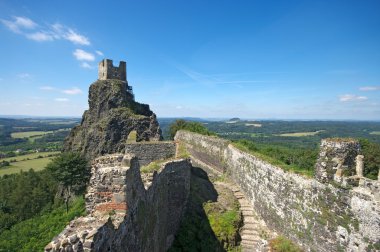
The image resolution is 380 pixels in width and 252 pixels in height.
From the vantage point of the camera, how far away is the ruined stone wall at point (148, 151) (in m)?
20.8

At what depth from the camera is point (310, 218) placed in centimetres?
969

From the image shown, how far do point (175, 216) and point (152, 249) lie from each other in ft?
13.5

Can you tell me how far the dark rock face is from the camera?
3494 centimetres

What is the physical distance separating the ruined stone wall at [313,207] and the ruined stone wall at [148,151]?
25.9 ft

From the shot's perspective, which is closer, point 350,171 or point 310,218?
point 350,171

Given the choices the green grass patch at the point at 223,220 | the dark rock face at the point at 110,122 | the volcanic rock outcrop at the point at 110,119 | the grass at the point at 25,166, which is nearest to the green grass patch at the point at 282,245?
the green grass patch at the point at 223,220

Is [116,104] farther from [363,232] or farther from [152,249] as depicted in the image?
[363,232]

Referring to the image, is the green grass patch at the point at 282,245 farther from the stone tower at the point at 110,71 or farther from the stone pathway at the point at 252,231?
the stone tower at the point at 110,71

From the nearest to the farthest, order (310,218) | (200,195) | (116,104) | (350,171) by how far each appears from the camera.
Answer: (350,171)
(310,218)
(200,195)
(116,104)

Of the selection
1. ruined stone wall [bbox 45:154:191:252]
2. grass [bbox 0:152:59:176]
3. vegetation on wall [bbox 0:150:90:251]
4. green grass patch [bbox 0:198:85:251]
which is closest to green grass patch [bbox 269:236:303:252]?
ruined stone wall [bbox 45:154:191:252]

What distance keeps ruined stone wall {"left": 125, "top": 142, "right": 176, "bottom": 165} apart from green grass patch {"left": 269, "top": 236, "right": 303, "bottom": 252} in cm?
1208

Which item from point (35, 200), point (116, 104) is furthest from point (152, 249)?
point (35, 200)

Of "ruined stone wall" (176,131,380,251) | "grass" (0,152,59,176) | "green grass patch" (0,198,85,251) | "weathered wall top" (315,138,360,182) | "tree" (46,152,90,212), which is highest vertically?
"weathered wall top" (315,138,360,182)

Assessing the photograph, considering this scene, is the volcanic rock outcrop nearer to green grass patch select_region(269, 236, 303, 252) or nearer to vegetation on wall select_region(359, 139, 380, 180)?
green grass patch select_region(269, 236, 303, 252)
